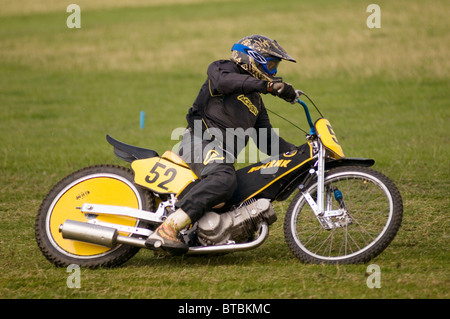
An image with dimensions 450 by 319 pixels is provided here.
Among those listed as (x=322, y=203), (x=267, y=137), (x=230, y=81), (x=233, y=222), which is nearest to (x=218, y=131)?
(x=230, y=81)

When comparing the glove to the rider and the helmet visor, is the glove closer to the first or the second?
the rider

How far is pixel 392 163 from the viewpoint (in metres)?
10.6

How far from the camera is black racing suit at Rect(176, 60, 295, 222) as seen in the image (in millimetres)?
6027

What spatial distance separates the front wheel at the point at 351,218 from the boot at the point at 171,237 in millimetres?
921

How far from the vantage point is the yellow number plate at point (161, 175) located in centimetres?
631

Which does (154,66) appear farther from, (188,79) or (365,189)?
(365,189)

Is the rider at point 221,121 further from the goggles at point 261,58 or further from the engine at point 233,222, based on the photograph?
the engine at point 233,222

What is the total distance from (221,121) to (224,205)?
2.54 ft

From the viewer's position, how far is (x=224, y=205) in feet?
20.9

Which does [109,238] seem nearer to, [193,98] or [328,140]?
[328,140]

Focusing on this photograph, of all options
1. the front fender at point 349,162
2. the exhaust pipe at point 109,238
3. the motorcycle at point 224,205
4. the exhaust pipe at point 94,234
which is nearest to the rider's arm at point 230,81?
the motorcycle at point 224,205

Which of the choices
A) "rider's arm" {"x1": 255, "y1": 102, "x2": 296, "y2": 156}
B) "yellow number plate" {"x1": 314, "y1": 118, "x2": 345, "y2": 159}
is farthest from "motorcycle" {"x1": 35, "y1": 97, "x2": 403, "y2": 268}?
"rider's arm" {"x1": 255, "y1": 102, "x2": 296, "y2": 156}

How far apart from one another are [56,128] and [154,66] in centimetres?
816
